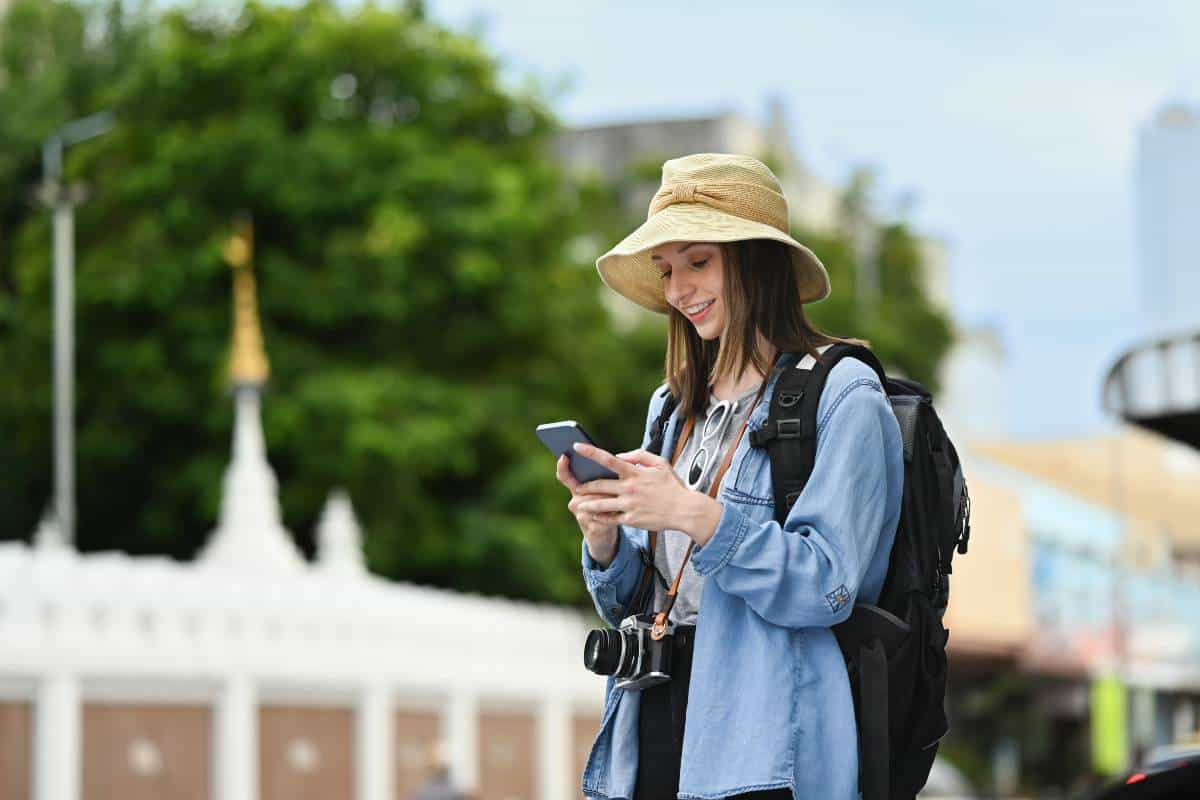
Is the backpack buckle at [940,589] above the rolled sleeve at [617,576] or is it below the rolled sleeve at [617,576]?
below

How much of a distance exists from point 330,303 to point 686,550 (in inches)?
1273

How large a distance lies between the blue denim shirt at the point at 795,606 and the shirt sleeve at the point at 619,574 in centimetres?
22

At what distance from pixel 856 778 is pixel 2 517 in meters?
36.7

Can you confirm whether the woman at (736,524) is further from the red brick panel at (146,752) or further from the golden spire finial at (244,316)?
the golden spire finial at (244,316)

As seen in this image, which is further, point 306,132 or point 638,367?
point 638,367

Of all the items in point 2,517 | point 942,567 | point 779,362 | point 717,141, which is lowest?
point 942,567

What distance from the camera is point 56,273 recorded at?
36.6 m

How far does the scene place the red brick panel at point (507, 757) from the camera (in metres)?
32.1

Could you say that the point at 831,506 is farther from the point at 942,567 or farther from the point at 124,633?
the point at 124,633

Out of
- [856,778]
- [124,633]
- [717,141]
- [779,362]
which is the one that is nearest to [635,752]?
[856,778]

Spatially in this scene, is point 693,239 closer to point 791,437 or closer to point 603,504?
point 791,437

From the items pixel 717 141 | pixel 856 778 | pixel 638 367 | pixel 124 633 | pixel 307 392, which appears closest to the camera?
pixel 856 778

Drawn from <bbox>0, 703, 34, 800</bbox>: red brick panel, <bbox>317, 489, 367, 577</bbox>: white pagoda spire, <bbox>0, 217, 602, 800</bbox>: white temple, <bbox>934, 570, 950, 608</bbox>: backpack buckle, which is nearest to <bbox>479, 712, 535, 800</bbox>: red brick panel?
<bbox>0, 217, 602, 800</bbox>: white temple

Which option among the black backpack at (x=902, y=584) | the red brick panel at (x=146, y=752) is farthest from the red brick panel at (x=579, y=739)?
the black backpack at (x=902, y=584)
